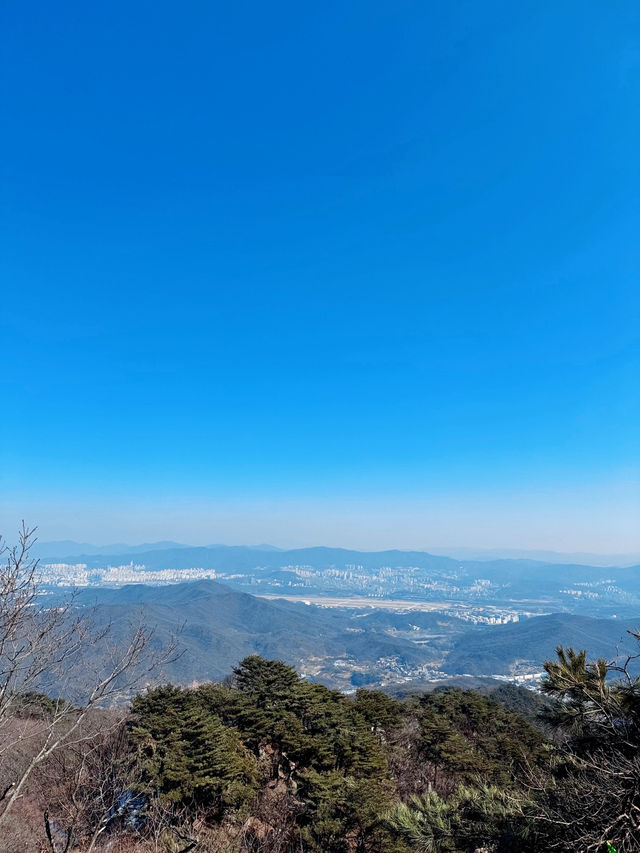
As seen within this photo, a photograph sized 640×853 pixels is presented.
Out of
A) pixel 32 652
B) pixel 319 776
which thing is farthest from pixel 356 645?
pixel 32 652

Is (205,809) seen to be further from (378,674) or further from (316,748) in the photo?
(378,674)

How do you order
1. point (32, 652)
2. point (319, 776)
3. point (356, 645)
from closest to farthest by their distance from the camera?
point (32, 652)
point (319, 776)
point (356, 645)

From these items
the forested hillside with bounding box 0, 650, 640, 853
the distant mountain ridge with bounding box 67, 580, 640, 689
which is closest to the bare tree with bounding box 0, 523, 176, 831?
the forested hillside with bounding box 0, 650, 640, 853

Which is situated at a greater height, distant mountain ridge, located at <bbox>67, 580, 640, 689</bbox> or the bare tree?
the bare tree

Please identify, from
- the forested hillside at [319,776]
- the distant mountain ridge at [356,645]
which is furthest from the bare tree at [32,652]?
the distant mountain ridge at [356,645]

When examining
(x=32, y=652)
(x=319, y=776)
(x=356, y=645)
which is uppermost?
(x=32, y=652)

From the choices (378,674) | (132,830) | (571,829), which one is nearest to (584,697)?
(571,829)

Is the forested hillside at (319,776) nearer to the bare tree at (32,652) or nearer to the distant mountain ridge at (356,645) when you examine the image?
the bare tree at (32,652)

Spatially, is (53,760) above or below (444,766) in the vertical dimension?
above

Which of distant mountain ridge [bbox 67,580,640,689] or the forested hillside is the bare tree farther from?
distant mountain ridge [bbox 67,580,640,689]

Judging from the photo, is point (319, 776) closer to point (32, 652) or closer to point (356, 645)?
point (32, 652)

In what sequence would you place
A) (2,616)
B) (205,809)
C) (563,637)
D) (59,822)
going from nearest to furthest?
(2,616) → (59,822) → (205,809) → (563,637)
